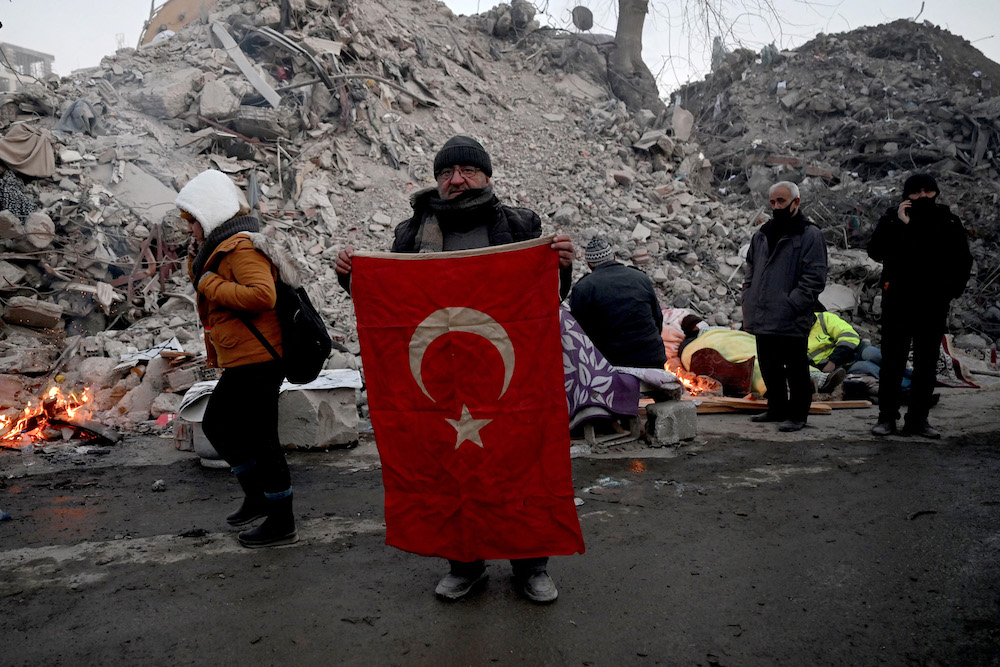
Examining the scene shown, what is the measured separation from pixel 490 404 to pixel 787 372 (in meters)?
4.39

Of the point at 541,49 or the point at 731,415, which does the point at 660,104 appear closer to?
the point at 541,49

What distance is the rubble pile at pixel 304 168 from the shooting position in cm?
866

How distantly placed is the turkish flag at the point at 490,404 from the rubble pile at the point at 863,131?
1046cm

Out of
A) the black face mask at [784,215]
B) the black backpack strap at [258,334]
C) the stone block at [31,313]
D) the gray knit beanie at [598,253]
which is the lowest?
the stone block at [31,313]

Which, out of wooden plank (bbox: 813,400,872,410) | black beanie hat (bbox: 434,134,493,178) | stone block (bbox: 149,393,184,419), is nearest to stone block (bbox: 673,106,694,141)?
wooden plank (bbox: 813,400,872,410)

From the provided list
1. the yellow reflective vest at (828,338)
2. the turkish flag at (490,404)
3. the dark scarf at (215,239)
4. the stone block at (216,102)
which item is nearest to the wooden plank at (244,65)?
the stone block at (216,102)

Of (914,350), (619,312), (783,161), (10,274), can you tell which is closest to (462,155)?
(619,312)

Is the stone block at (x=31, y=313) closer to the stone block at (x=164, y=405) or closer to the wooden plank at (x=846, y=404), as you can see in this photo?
the stone block at (x=164, y=405)

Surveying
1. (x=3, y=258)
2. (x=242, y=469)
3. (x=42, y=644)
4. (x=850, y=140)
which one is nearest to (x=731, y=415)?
(x=242, y=469)

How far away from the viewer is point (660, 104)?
1834cm

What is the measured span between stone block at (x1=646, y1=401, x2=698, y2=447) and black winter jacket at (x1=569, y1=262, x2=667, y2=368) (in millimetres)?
506

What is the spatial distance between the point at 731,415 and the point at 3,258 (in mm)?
9397

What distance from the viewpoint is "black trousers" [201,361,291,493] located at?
11.4 feet

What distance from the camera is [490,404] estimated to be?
280cm
